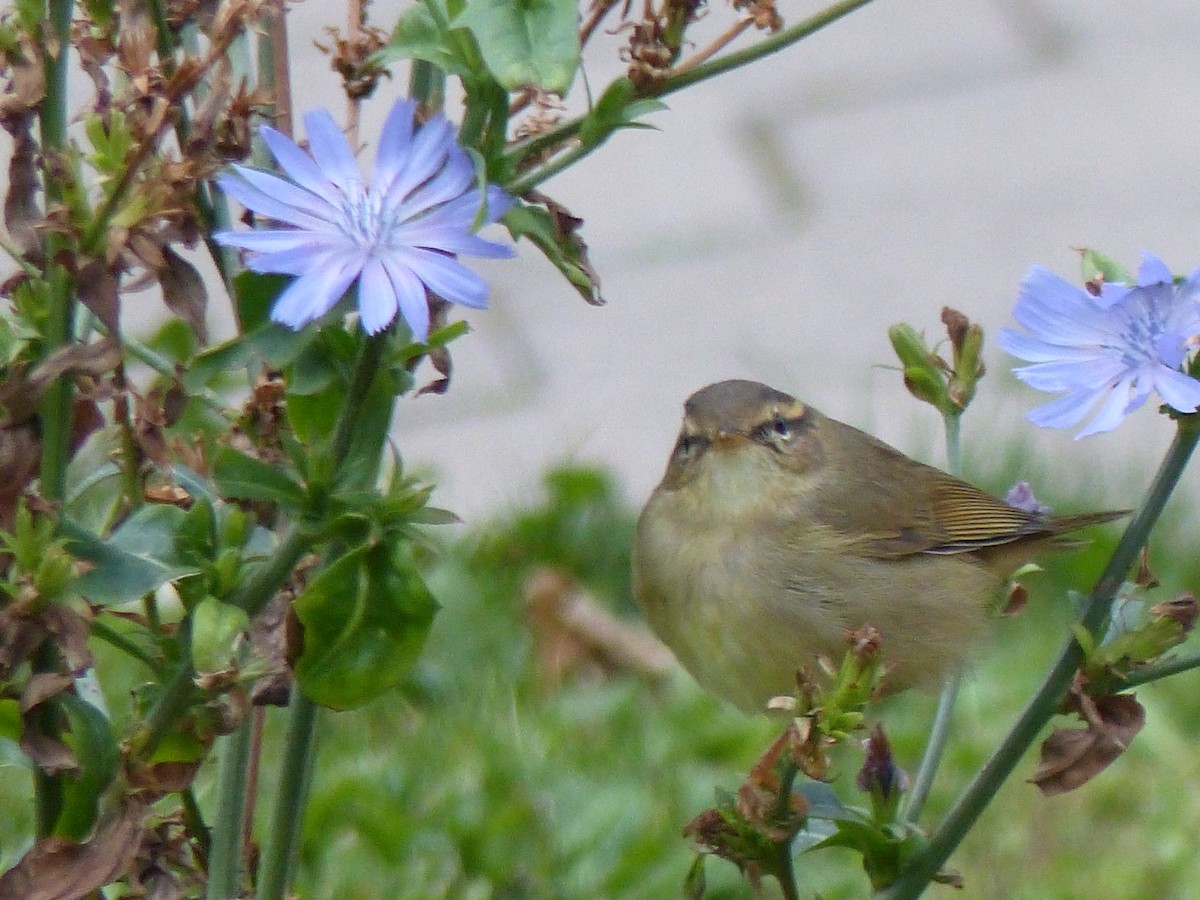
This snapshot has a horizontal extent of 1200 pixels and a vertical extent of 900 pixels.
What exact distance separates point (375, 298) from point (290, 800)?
475 millimetres

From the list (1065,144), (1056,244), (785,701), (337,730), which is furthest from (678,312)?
(785,701)

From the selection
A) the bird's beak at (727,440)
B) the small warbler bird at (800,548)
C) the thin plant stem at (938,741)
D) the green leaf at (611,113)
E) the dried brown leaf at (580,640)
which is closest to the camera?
the green leaf at (611,113)

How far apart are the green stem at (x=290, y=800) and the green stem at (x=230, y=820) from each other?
0.08 ft

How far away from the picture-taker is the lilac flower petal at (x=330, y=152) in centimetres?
130

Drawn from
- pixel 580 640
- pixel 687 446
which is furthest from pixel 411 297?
pixel 580 640

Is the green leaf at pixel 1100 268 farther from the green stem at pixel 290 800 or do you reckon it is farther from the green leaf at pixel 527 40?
the green stem at pixel 290 800

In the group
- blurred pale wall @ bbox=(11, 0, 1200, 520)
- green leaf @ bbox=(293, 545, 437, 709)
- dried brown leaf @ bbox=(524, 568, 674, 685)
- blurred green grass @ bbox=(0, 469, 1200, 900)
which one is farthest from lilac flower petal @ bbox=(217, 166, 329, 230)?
blurred pale wall @ bbox=(11, 0, 1200, 520)

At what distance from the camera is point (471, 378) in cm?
560

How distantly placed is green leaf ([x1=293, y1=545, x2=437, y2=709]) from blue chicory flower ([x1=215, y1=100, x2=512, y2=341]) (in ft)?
0.62

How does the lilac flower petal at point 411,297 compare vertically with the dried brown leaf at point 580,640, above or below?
above

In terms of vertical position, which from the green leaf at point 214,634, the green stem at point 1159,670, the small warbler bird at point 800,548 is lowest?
the small warbler bird at point 800,548

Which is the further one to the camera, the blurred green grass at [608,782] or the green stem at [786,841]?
the blurred green grass at [608,782]

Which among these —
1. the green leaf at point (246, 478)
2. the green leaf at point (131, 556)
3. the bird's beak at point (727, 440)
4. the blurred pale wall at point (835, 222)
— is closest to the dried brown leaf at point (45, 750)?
the green leaf at point (131, 556)

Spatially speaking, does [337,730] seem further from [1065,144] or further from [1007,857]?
[1065,144]
